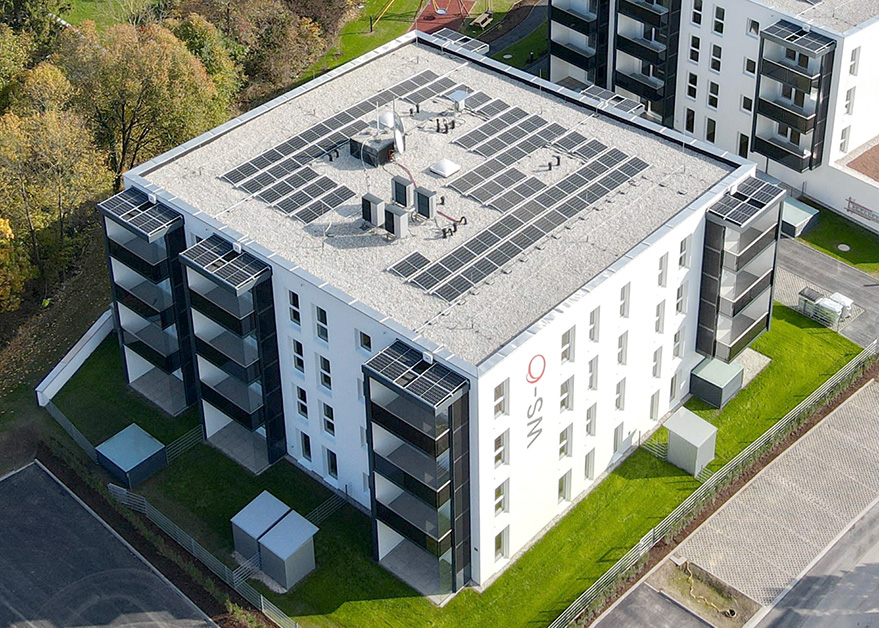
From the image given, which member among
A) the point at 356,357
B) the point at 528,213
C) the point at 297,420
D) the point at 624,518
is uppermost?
the point at 528,213

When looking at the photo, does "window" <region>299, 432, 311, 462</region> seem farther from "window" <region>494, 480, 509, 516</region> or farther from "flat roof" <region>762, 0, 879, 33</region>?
"flat roof" <region>762, 0, 879, 33</region>

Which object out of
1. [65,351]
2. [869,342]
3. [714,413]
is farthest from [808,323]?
[65,351]

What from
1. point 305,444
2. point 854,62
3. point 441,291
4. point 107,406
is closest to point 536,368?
point 441,291

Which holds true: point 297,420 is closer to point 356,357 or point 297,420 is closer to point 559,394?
point 356,357

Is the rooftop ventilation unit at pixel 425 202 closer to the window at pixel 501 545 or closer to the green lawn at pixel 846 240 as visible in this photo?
A: the window at pixel 501 545

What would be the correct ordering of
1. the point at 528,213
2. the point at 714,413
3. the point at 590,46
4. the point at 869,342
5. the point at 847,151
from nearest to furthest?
1. the point at 528,213
2. the point at 714,413
3. the point at 869,342
4. the point at 847,151
5. the point at 590,46

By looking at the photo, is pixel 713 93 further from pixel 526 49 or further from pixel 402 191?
pixel 402 191
